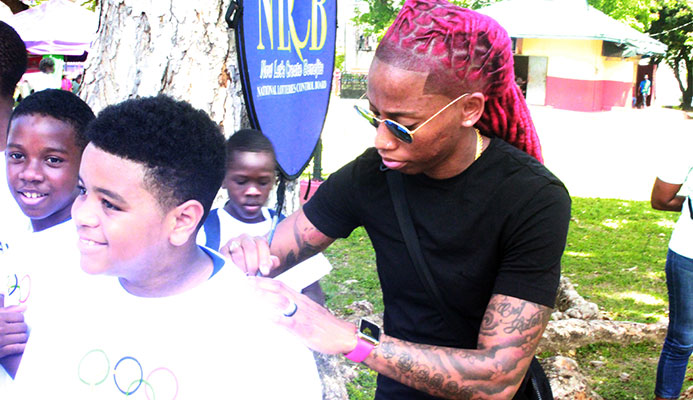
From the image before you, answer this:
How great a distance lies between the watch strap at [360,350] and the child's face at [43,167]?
1109mm

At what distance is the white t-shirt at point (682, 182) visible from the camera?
3617 mm

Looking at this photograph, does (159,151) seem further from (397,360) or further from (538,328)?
(538,328)

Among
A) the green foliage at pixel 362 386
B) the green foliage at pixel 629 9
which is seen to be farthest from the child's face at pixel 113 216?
the green foliage at pixel 629 9

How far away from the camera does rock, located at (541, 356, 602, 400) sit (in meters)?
3.90

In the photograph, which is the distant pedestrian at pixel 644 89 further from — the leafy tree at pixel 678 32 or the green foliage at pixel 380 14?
the green foliage at pixel 380 14

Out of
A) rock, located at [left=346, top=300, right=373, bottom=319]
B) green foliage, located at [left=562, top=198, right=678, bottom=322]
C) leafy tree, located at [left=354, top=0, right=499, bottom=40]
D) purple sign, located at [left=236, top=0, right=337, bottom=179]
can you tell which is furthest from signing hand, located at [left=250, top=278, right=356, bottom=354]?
leafy tree, located at [left=354, top=0, right=499, bottom=40]

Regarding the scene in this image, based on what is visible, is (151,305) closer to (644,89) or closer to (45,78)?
(45,78)

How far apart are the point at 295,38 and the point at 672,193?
2.30 meters

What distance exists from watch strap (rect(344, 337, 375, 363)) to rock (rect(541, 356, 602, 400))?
2.37 m

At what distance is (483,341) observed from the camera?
6.17ft

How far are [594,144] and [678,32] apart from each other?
21.0 m

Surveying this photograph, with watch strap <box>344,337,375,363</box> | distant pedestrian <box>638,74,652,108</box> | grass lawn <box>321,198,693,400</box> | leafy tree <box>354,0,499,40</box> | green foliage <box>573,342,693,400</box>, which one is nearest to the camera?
watch strap <box>344,337,375,363</box>

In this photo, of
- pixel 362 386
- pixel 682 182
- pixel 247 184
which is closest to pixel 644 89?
pixel 682 182

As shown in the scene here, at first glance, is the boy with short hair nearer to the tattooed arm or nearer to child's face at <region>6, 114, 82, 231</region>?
the tattooed arm
